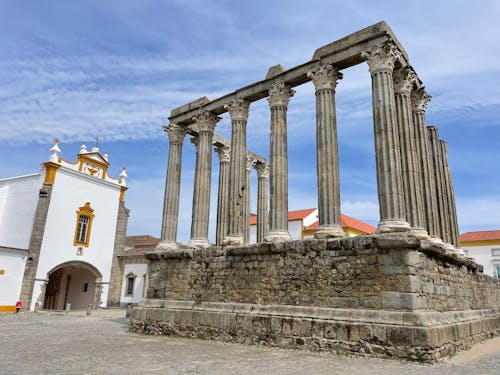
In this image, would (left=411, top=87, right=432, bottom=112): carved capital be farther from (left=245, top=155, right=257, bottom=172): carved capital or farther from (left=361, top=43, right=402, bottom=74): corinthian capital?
(left=245, top=155, right=257, bottom=172): carved capital

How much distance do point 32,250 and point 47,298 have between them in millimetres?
6185

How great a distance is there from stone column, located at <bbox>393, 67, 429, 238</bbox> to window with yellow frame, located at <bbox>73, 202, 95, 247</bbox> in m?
21.6

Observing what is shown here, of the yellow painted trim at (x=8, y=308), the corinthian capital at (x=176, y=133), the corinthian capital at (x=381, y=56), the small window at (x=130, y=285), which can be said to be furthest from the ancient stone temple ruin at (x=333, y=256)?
the small window at (x=130, y=285)

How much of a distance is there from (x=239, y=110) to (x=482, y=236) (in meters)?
32.2

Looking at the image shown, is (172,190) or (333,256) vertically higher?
(172,190)

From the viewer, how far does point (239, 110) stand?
13.6 m

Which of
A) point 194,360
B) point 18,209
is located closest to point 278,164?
point 194,360

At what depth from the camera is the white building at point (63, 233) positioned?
886 inches

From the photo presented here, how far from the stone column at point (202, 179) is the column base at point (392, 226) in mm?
6367

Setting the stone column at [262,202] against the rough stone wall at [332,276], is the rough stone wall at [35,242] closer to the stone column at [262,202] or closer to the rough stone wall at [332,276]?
the rough stone wall at [332,276]

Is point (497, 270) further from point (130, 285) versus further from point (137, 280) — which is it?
point (130, 285)

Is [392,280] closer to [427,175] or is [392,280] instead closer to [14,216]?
[427,175]

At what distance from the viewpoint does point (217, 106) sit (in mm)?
14375

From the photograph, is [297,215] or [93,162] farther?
[297,215]
